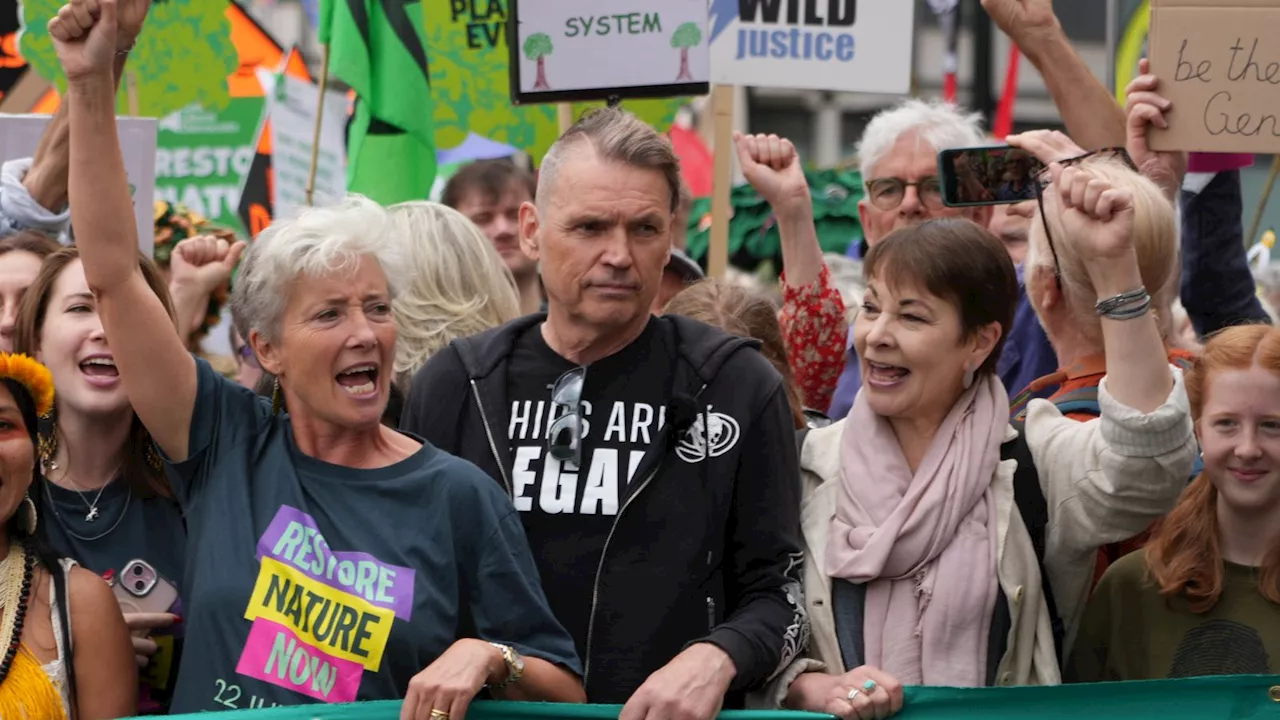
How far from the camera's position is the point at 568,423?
12.2 ft

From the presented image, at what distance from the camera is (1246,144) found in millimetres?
4461

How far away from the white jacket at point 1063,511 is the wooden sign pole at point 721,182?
225 centimetres

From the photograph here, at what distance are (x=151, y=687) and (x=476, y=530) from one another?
86 cm

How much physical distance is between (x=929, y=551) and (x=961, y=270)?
24.0 inches

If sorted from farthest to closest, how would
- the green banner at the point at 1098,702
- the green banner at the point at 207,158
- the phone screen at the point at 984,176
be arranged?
the green banner at the point at 207,158 < the phone screen at the point at 984,176 < the green banner at the point at 1098,702

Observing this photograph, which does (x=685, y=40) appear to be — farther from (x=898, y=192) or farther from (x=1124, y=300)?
(x=1124, y=300)

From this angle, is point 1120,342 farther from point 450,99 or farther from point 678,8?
point 450,99

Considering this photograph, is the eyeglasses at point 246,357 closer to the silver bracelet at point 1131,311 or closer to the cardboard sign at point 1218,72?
the cardboard sign at point 1218,72

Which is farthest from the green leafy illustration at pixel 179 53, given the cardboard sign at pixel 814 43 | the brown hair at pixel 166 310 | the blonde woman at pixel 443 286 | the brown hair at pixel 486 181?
the brown hair at pixel 166 310

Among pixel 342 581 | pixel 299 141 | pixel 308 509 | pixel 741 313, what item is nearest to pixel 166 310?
pixel 308 509

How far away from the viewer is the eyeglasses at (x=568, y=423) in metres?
3.70

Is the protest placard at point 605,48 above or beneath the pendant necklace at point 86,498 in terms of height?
above

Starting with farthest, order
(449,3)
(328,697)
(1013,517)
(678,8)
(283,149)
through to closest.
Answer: (283,149)
(449,3)
(678,8)
(1013,517)
(328,697)

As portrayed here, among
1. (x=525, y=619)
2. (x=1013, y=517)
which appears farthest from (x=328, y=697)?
(x=1013, y=517)
